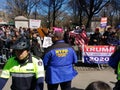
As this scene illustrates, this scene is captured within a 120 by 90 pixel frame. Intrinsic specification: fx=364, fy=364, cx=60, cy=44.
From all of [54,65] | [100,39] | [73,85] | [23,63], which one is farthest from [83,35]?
[23,63]

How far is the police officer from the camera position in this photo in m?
6.30

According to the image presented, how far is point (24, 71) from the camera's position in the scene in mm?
4727

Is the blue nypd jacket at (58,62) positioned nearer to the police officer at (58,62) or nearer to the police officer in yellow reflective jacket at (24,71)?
the police officer at (58,62)

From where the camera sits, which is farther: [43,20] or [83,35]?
[43,20]

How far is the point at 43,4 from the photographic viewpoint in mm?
63688

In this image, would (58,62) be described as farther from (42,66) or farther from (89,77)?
(89,77)

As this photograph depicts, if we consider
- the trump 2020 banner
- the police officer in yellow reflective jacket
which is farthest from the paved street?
the police officer in yellow reflective jacket

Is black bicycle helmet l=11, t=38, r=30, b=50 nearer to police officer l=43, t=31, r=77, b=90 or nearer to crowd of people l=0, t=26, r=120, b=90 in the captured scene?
crowd of people l=0, t=26, r=120, b=90

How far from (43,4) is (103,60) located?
168ft

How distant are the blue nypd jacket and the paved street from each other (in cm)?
366

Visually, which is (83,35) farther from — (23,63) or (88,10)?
(88,10)

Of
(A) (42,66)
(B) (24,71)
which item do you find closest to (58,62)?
(A) (42,66)

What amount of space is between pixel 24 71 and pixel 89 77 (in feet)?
23.7

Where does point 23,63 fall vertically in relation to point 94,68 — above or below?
above
